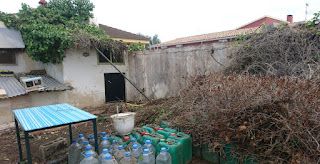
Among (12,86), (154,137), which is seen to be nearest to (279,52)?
(154,137)

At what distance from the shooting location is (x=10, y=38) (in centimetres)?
768

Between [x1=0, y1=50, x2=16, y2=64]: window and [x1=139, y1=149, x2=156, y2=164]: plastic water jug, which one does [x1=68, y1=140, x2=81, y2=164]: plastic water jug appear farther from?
[x1=0, y1=50, x2=16, y2=64]: window

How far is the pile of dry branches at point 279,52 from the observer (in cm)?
413

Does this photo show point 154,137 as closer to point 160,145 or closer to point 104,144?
point 160,145

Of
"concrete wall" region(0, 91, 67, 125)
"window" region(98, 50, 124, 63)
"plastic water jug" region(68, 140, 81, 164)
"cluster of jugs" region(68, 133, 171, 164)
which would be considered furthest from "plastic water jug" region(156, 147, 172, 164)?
"window" region(98, 50, 124, 63)

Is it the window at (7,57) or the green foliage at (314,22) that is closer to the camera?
the green foliage at (314,22)

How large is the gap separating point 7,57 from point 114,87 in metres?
4.65

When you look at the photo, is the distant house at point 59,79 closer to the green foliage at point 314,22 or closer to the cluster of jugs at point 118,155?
the cluster of jugs at point 118,155

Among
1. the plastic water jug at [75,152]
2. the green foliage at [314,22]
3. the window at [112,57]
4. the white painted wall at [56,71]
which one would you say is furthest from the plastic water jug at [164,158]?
the window at [112,57]

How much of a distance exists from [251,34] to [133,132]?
4128mm

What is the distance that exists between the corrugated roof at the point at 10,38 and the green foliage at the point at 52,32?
0.20 meters

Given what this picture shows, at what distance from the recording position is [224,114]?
2834mm

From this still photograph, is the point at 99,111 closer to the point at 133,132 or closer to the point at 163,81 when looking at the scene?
the point at 163,81

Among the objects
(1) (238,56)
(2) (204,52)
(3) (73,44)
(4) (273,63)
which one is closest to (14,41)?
(3) (73,44)
